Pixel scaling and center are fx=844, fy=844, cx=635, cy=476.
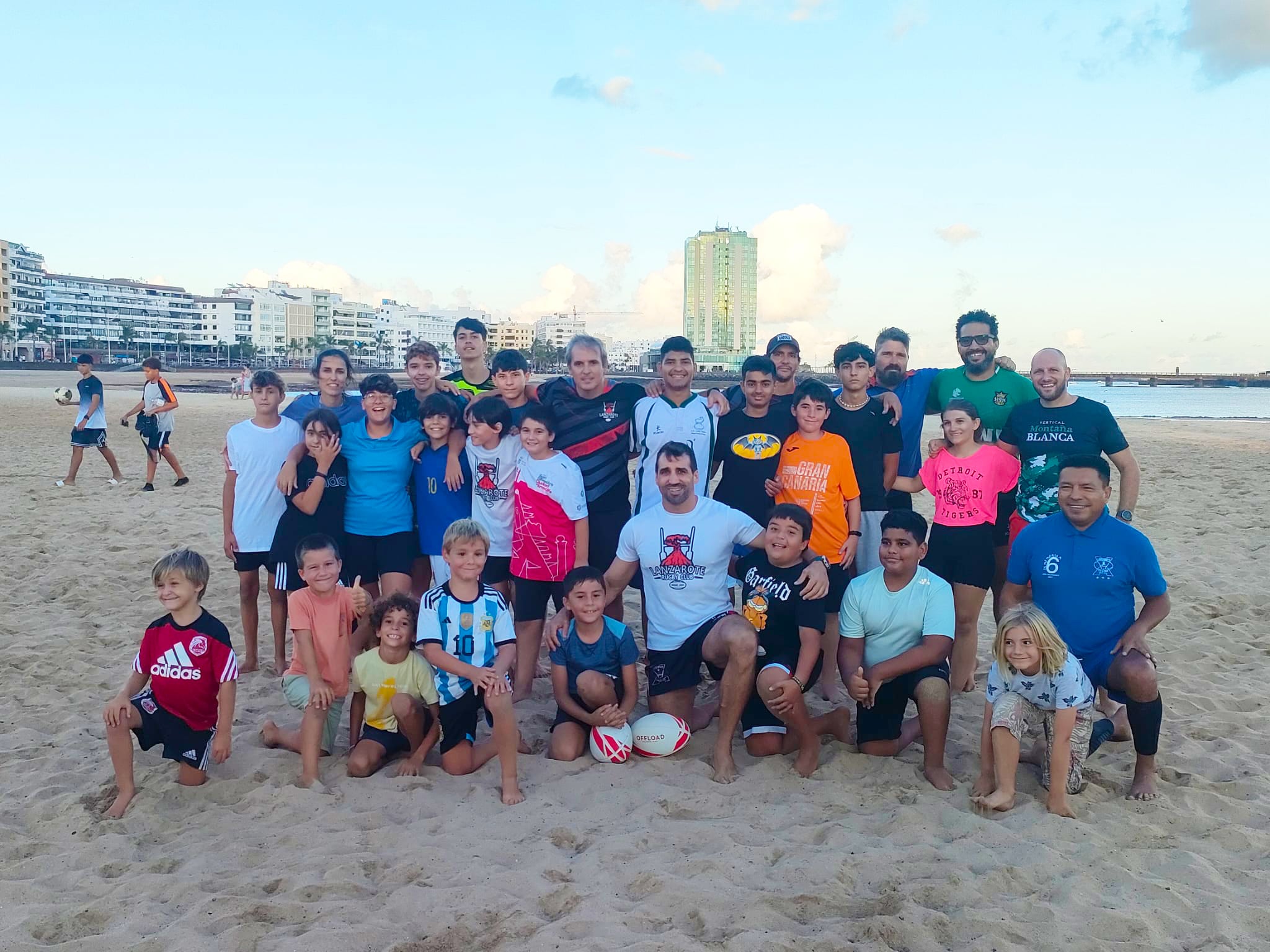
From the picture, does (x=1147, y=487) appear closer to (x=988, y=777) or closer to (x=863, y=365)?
(x=863, y=365)

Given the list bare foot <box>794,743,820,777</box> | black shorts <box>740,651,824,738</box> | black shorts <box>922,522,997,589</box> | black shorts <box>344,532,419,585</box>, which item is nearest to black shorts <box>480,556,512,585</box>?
black shorts <box>344,532,419,585</box>

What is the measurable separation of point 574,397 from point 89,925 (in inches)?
140

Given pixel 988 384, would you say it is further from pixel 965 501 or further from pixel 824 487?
pixel 824 487

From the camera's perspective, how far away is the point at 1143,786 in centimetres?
381

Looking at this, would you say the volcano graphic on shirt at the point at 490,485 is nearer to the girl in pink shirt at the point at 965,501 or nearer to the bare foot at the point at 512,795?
the bare foot at the point at 512,795

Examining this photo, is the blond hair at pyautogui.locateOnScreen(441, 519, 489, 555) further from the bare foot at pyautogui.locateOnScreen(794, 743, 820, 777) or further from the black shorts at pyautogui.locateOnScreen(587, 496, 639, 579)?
the bare foot at pyautogui.locateOnScreen(794, 743, 820, 777)

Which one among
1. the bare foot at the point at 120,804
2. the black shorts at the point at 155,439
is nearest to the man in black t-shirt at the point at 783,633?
the bare foot at the point at 120,804

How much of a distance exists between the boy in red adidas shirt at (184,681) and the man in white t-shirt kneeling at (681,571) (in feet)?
5.21

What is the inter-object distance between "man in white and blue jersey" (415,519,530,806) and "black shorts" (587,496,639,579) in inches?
43.5

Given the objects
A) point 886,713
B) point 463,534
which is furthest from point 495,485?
point 886,713

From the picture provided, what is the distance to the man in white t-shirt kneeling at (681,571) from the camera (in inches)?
178

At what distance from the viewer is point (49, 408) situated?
26.7 m

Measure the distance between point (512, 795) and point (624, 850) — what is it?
68 cm

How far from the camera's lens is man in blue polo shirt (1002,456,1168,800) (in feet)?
12.7
